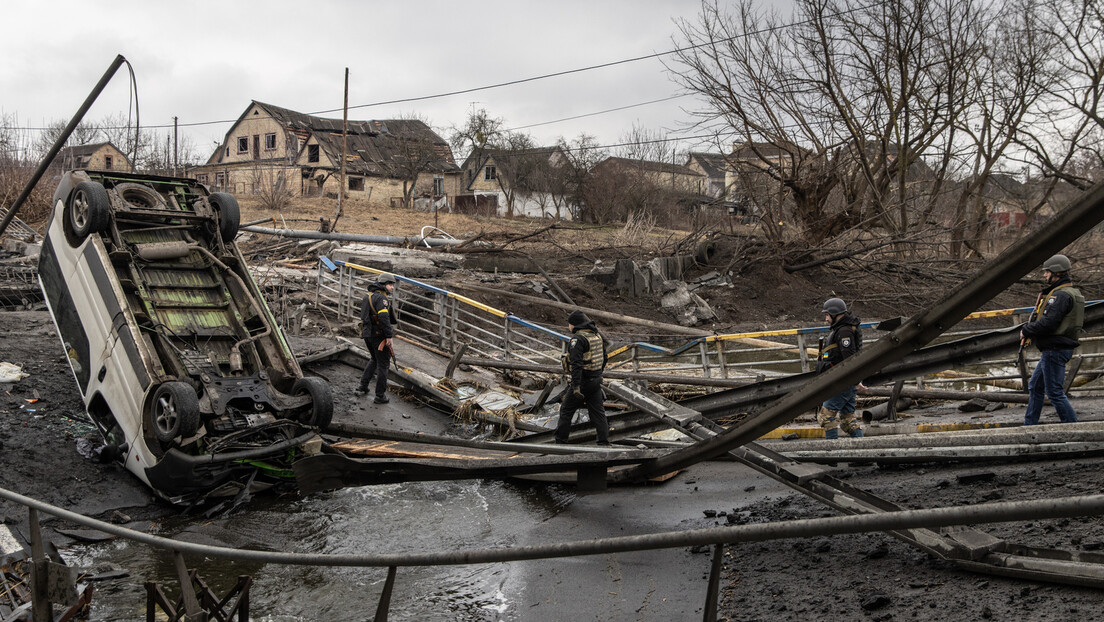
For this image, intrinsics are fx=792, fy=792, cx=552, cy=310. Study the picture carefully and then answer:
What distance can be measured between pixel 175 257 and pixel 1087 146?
87.2 feet

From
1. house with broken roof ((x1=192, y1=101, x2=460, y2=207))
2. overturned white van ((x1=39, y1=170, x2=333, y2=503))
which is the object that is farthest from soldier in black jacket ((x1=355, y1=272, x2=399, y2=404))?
house with broken roof ((x1=192, y1=101, x2=460, y2=207))

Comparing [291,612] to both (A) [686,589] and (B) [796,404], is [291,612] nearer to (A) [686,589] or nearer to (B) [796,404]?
(A) [686,589]

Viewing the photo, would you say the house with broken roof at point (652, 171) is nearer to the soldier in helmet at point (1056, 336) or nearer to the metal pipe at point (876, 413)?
the metal pipe at point (876, 413)

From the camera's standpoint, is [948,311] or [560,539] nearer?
[948,311]

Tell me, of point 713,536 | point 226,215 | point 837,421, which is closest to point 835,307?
point 837,421

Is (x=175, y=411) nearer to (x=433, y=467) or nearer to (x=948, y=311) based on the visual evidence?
(x=433, y=467)

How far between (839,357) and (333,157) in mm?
49551

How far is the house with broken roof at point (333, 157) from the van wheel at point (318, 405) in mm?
42749

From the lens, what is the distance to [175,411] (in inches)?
298

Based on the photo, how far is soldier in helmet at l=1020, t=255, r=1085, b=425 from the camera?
7379mm

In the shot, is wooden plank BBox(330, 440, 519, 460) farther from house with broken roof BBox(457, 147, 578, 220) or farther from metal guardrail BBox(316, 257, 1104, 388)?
house with broken roof BBox(457, 147, 578, 220)

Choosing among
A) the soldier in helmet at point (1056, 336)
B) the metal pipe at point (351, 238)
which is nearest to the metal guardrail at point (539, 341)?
the soldier in helmet at point (1056, 336)

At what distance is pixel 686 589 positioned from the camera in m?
5.21

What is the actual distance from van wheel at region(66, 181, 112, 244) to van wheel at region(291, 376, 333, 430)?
285 cm
